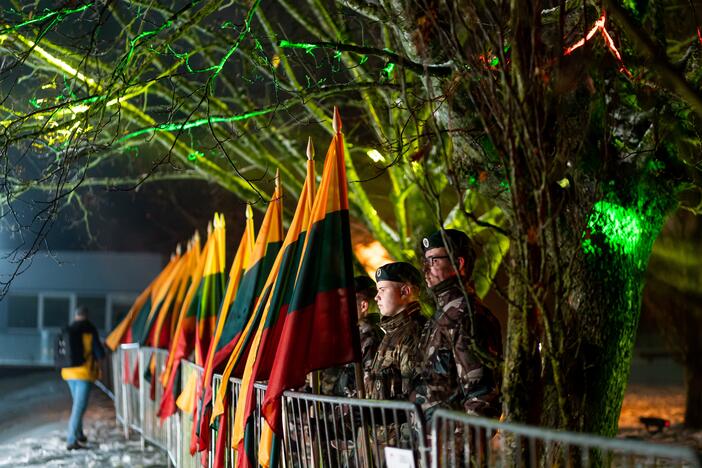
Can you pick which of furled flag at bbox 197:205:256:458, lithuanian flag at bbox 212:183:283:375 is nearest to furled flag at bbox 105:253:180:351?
furled flag at bbox 197:205:256:458

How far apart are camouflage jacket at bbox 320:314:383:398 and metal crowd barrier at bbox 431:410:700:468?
181cm

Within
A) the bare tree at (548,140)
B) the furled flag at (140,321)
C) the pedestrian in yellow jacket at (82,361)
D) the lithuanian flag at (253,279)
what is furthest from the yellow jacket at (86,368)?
the lithuanian flag at (253,279)

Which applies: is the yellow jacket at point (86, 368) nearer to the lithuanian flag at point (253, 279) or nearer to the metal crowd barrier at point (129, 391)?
the metal crowd barrier at point (129, 391)

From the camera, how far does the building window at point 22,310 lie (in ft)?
125

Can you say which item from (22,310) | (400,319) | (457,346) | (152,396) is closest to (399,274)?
(400,319)

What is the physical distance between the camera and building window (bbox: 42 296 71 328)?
125ft

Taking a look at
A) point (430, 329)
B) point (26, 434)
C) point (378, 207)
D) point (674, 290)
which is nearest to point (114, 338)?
point (26, 434)

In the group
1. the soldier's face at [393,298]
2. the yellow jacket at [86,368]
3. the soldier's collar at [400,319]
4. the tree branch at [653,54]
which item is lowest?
the yellow jacket at [86,368]

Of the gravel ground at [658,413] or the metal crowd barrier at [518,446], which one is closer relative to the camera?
the metal crowd barrier at [518,446]

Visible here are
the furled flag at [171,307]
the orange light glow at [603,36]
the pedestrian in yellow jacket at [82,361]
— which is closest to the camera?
the orange light glow at [603,36]

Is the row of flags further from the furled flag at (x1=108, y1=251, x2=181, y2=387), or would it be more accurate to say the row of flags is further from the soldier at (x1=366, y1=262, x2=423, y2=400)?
the furled flag at (x1=108, y1=251, x2=181, y2=387)

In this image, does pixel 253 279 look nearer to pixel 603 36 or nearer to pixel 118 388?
pixel 603 36

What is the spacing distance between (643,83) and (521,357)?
2.66 metres

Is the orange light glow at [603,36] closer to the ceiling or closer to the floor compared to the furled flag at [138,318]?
closer to the ceiling
